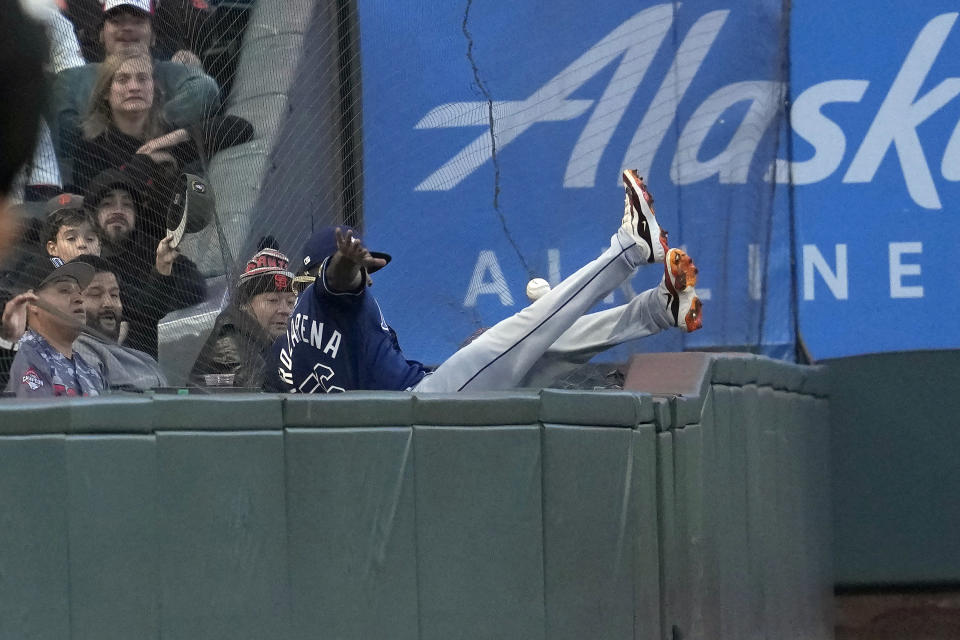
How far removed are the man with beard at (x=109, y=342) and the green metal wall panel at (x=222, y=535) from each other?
1790mm

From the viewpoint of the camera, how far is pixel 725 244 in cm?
658

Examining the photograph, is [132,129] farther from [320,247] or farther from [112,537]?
[112,537]

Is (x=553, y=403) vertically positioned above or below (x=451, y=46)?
below

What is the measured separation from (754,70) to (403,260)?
2.11 metres

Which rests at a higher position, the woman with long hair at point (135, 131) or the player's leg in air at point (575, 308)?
the woman with long hair at point (135, 131)

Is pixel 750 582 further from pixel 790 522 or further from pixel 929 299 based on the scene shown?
pixel 929 299

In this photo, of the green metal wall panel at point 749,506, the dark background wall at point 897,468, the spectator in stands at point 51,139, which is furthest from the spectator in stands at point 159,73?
the dark background wall at point 897,468

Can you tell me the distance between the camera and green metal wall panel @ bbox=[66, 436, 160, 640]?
9.16ft

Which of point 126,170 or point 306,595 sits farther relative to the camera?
point 126,170

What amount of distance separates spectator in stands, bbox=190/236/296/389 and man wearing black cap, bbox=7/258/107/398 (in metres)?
0.51

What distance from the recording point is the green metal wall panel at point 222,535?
2.86 meters

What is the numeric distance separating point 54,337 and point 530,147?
89.6 inches

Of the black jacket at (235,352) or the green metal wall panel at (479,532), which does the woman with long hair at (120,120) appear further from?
the green metal wall panel at (479,532)

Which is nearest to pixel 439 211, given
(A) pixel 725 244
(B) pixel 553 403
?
(A) pixel 725 244
